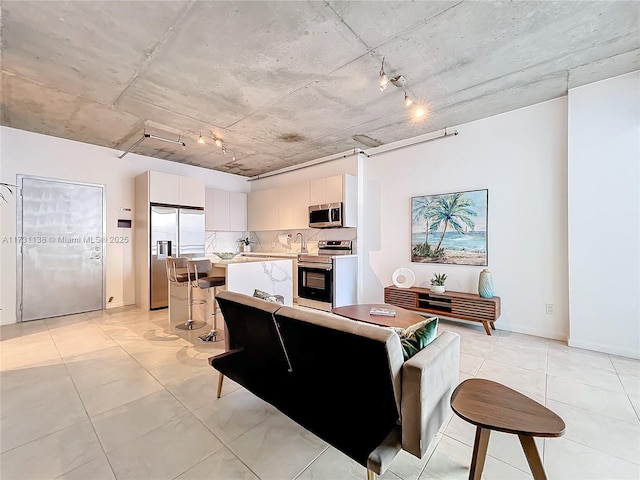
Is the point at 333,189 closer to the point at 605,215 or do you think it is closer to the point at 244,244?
the point at 244,244

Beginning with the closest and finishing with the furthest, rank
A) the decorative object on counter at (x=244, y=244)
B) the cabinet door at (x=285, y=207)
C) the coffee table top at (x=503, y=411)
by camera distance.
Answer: the coffee table top at (x=503, y=411) → the cabinet door at (x=285, y=207) → the decorative object on counter at (x=244, y=244)

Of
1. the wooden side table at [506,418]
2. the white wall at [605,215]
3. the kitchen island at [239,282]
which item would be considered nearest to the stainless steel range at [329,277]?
the kitchen island at [239,282]

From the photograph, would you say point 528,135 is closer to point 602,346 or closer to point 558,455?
point 602,346

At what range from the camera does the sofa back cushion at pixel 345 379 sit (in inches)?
50.4

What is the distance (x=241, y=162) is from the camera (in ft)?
19.3

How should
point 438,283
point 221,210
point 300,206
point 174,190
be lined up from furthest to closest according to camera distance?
point 221,210 < point 300,206 < point 174,190 < point 438,283

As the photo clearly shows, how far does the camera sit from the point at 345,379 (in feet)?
4.87

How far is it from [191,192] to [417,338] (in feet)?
16.8

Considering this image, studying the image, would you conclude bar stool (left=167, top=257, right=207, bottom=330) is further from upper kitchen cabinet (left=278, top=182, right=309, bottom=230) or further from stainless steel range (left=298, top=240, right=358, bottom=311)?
upper kitchen cabinet (left=278, top=182, right=309, bottom=230)

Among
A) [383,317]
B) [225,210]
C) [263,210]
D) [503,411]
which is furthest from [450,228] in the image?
[225,210]

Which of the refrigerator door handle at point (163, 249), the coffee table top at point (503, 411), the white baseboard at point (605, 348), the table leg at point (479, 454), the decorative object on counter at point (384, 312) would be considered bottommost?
the white baseboard at point (605, 348)

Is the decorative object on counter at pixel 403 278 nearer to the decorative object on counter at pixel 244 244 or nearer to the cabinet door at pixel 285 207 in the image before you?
the cabinet door at pixel 285 207

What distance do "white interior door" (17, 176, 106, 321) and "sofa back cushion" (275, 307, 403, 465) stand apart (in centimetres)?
480

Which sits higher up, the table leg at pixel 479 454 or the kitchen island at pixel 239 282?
the kitchen island at pixel 239 282
